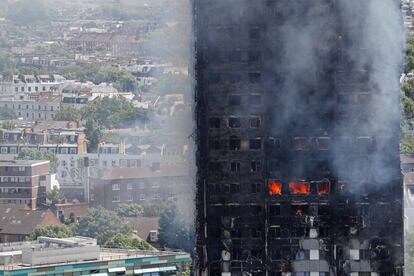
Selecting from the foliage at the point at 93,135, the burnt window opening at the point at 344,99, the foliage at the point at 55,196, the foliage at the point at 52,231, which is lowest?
the foliage at the point at 52,231

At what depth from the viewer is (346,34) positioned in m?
48.0

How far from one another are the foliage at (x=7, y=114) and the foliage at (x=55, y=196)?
2750 cm

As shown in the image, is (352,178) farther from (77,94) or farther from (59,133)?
(77,94)

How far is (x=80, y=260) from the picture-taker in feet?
230

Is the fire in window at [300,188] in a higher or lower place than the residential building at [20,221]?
lower

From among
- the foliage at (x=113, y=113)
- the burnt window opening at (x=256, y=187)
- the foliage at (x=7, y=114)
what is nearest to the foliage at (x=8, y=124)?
the foliage at (x=113, y=113)

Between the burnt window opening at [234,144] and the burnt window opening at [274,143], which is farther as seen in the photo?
the burnt window opening at [274,143]

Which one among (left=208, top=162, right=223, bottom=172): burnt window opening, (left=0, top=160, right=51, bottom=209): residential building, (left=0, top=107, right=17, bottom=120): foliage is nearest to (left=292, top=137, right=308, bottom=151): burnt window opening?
(left=208, top=162, right=223, bottom=172): burnt window opening

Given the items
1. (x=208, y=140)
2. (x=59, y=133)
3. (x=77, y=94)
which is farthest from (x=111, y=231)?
(x=77, y=94)

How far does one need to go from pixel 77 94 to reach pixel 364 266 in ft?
285

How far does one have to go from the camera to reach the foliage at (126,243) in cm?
8119

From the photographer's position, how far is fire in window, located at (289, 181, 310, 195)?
48062 millimetres

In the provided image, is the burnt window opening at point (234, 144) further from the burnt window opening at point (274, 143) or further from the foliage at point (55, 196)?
the foliage at point (55, 196)

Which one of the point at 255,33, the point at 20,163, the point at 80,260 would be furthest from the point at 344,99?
the point at 20,163
